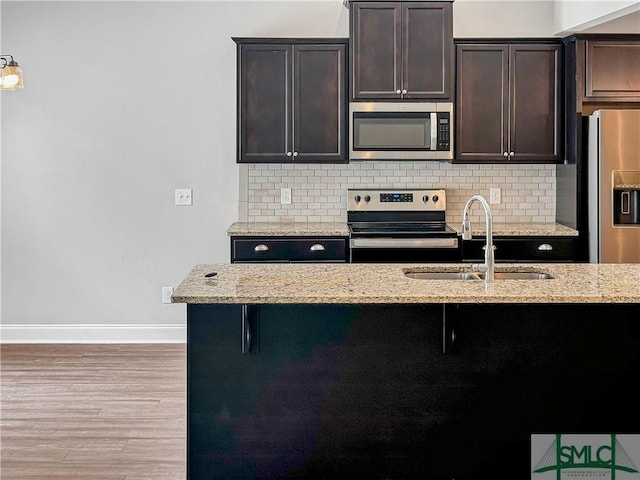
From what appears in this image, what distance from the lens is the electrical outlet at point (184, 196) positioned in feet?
16.6

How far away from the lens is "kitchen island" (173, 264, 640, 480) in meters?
2.49

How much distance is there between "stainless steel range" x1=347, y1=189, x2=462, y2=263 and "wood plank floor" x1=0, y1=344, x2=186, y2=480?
1418mm

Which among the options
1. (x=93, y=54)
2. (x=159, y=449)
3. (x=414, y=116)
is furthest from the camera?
(x=93, y=54)

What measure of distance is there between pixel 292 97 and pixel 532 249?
6.09ft

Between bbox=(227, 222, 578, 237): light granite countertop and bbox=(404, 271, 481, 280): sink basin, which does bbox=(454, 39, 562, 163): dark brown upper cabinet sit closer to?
bbox=(227, 222, 578, 237): light granite countertop

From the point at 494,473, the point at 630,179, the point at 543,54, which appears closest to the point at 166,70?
the point at 543,54

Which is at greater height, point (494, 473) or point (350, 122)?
point (350, 122)

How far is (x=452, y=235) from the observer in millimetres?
4445

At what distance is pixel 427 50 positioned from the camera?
460cm

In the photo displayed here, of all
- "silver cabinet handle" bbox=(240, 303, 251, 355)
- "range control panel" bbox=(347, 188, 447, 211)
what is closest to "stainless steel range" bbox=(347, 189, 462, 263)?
"range control panel" bbox=(347, 188, 447, 211)

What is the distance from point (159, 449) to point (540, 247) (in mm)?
2678

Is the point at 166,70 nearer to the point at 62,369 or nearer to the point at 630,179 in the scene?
the point at 62,369

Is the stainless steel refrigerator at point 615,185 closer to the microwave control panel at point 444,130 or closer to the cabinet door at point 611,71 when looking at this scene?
the cabinet door at point 611,71

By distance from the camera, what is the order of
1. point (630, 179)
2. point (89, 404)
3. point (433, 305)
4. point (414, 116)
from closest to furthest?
point (433, 305), point (89, 404), point (630, 179), point (414, 116)
